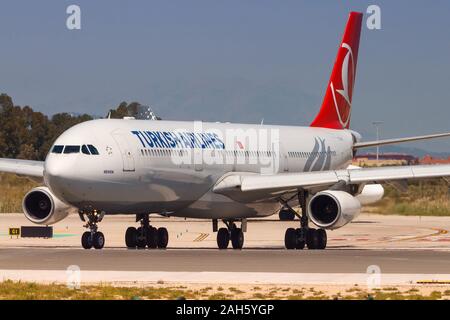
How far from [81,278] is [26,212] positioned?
1635 centimetres

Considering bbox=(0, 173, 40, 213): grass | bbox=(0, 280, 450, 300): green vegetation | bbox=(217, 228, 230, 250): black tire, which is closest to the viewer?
bbox=(0, 280, 450, 300): green vegetation

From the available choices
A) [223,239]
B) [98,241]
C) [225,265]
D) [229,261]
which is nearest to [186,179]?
[223,239]

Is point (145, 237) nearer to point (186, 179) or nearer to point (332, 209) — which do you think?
point (186, 179)

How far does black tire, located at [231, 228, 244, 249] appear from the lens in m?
47.5

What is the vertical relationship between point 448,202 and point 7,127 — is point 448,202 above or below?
below

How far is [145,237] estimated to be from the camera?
1781 inches

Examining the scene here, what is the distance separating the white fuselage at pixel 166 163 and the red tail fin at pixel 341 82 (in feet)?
16.3

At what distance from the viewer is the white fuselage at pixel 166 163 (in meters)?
40.6

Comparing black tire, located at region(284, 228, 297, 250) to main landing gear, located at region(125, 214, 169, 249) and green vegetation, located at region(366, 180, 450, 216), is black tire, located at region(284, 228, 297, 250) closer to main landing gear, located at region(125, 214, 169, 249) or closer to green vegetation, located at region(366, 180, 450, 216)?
main landing gear, located at region(125, 214, 169, 249)

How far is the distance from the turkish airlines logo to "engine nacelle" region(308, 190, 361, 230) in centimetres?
1588

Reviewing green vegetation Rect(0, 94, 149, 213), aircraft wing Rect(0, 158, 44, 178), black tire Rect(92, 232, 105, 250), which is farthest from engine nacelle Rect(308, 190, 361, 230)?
green vegetation Rect(0, 94, 149, 213)
